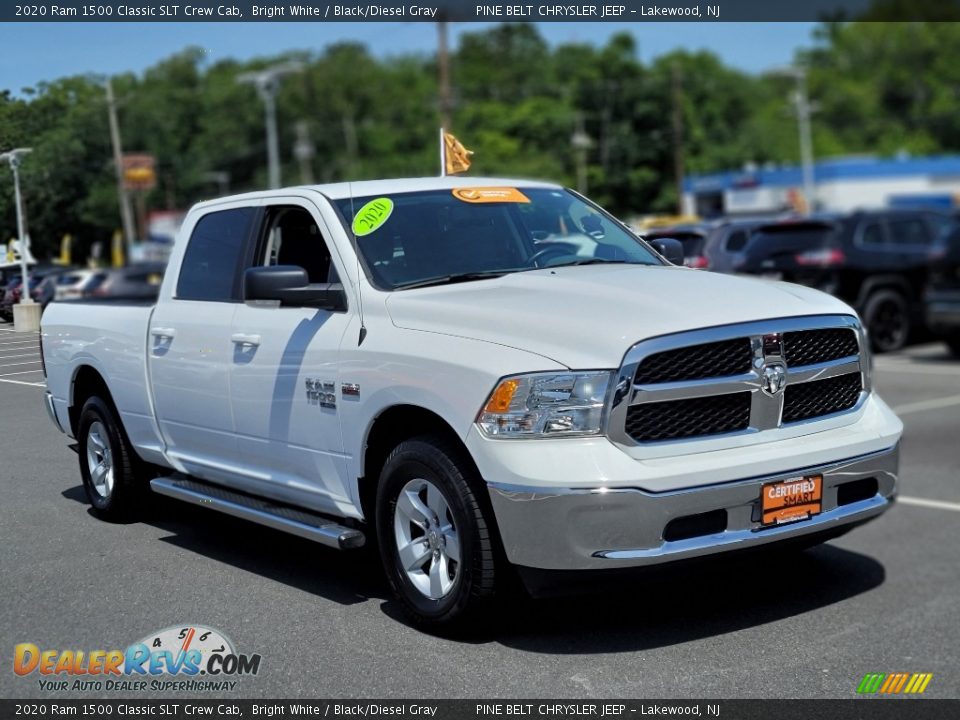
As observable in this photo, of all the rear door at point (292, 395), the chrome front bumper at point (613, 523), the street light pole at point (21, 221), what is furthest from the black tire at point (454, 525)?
the street light pole at point (21, 221)

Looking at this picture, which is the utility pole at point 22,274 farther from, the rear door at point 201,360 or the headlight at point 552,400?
the headlight at point 552,400

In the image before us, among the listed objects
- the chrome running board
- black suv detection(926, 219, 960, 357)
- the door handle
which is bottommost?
black suv detection(926, 219, 960, 357)

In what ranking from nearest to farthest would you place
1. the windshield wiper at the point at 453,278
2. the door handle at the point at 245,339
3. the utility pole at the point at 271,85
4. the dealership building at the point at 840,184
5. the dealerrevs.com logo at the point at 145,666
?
the dealerrevs.com logo at the point at 145,666
the windshield wiper at the point at 453,278
the door handle at the point at 245,339
the utility pole at the point at 271,85
the dealership building at the point at 840,184

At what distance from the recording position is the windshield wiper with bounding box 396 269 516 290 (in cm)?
Result: 514

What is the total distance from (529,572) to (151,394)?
1939mm

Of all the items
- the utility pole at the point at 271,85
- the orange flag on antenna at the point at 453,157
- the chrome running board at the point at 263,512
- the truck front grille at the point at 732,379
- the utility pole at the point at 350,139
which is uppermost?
the utility pole at the point at 350,139

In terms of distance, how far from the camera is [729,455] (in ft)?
15.2

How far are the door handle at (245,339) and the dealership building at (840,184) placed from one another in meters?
60.4

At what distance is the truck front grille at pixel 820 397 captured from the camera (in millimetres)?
4898

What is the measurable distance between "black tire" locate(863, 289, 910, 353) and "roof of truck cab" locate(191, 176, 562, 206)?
1446 centimetres

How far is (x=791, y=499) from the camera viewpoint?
4773mm

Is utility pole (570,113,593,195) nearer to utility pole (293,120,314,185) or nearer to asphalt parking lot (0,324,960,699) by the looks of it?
asphalt parking lot (0,324,960,699)

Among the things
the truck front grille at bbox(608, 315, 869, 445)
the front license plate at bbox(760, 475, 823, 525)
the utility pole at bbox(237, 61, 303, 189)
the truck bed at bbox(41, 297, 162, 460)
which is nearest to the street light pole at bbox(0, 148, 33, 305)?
the truck bed at bbox(41, 297, 162, 460)

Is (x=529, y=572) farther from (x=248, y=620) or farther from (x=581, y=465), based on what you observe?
(x=248, y=620)
